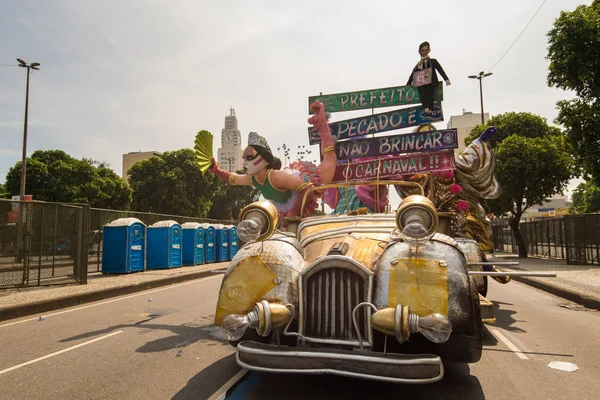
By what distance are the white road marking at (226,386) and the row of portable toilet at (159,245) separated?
10.7 m

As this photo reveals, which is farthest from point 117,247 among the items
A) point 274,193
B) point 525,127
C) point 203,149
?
point 525,127

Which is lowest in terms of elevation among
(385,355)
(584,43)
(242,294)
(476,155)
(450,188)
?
(385,355)

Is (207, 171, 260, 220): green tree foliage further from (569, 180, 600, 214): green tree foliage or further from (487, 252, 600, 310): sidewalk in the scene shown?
A: (569, 180, 600, 214): green tree foliage

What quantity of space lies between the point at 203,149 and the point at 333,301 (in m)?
6.85

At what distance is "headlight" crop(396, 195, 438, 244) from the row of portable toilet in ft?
39.5

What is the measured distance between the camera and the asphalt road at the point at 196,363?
365 cm

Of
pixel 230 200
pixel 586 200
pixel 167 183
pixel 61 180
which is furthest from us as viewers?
pixel 586 200

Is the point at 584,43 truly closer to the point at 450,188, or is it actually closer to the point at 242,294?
the point at 450,188

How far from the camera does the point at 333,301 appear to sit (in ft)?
11.1

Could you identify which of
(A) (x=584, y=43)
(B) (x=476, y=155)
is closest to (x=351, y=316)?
(B) (x=476, y=155)

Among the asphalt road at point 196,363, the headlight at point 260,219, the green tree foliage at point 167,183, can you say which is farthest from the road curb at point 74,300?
the green tree foliage at point 167,183

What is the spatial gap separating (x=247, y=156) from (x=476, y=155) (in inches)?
176

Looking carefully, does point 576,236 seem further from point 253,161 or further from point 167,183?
point 167,183

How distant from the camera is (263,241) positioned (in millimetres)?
4059
